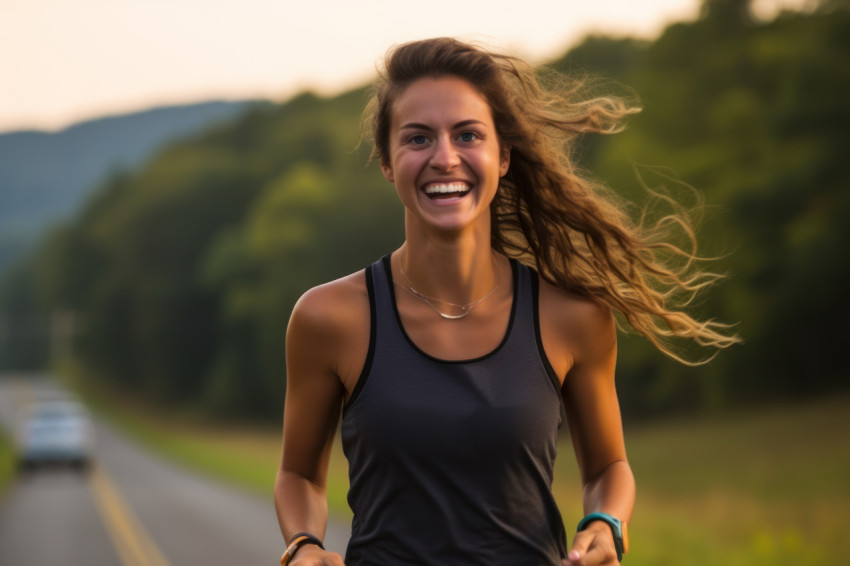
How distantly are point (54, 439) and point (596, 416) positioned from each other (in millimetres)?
33435

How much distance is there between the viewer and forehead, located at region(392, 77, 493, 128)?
2.80m

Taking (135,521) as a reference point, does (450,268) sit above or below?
above

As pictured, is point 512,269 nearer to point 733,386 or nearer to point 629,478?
point 629,478

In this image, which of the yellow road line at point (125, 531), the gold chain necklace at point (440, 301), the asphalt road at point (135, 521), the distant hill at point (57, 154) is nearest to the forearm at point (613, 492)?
the gold chain necklace at point (440, 301)

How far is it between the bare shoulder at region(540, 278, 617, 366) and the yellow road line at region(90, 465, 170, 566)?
15278 mm

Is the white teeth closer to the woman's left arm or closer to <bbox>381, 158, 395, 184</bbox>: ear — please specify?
<bbox>381, 158, 395, 184</bbox>: ear

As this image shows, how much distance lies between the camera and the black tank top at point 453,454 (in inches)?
103

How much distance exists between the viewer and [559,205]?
10.4ft

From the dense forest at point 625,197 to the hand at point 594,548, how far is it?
2.85ft

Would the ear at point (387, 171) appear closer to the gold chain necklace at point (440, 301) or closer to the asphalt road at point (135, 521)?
the gold chain necklace at point (440, 301)

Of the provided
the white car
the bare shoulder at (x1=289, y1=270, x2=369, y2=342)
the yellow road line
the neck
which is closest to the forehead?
the neck

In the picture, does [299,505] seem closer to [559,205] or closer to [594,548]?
[594,548]

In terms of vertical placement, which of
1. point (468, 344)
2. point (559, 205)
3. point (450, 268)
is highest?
point (559, 205)

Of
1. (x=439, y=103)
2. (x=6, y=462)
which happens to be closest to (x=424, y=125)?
(x=439, y=103)
